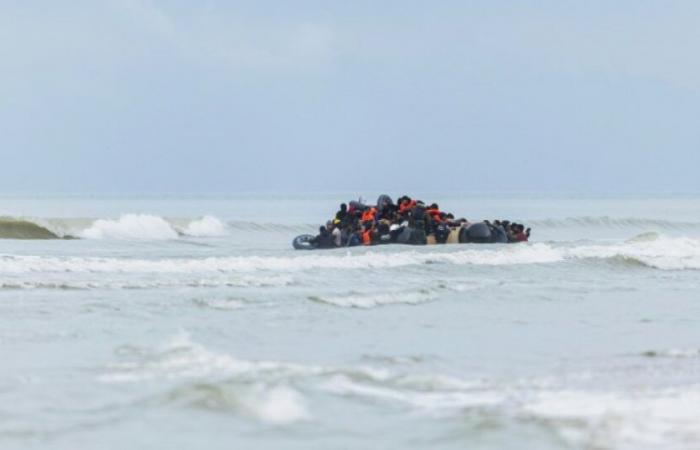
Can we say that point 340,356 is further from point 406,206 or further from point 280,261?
point 406,206

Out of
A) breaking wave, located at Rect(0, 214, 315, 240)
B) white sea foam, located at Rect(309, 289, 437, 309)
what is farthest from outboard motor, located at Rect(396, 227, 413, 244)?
breaking wave, located at Rect(0, 214, 315, 240)

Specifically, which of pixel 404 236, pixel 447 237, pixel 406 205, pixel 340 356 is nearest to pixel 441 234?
pixel 447 237

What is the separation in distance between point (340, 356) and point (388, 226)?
17765 millimetres

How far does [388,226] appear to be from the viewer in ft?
95.5

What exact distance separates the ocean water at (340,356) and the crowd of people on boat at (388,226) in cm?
529

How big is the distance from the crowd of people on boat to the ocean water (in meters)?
5.29

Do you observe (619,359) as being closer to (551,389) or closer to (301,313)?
(551,389)

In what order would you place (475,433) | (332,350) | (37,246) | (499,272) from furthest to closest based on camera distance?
(37,246), (499,272), (332,350), (475,433)

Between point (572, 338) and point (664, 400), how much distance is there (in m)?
4.18

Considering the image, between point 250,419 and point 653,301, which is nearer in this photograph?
point 250,419

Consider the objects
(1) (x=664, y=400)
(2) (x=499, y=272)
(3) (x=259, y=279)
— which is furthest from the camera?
(2) (x=499, y=272)

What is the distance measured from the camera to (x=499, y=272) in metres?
23.1

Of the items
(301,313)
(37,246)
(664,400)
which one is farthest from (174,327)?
(37,246)

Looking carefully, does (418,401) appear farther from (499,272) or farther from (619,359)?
(499,272)
